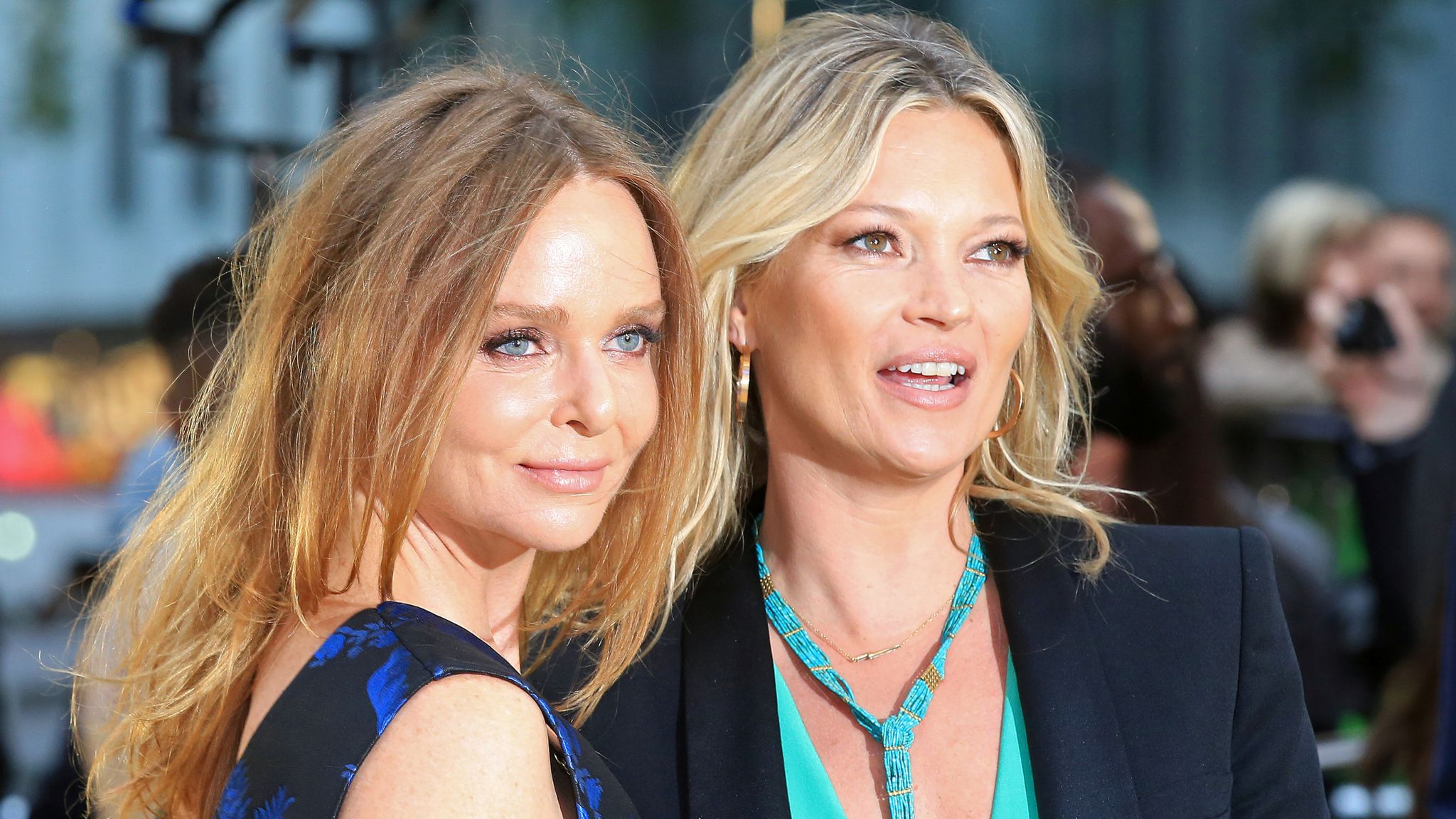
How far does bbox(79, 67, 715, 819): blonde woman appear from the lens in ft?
4.62

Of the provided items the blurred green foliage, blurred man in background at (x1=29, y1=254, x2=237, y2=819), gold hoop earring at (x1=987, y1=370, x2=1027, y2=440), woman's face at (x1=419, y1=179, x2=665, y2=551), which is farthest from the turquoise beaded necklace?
the blurred green foliage

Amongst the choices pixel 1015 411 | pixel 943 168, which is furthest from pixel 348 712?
pixel 1015 411

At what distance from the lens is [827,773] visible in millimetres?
1885

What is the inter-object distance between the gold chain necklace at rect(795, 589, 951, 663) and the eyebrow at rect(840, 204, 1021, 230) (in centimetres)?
53

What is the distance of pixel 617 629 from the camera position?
1896mm

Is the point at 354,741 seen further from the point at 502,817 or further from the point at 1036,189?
the point at 1036,189

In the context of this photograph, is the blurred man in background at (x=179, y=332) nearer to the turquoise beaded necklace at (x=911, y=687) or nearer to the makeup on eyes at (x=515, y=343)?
the turquoise beaded necklace at (x=911, y=687)

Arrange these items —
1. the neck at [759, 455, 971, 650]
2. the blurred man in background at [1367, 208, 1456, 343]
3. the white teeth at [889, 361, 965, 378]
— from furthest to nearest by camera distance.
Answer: the blurred man in background at [1367, 208, 1456, 343], the neck at [759, 455, 971, 650], the white teeth at [889, 361, 965, 378]

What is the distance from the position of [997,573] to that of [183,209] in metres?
3.19

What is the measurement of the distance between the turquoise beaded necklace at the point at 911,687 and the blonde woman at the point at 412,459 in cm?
39

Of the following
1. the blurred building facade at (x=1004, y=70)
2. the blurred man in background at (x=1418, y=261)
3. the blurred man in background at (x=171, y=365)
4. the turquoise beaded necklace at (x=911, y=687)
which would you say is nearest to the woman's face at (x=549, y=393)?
the turquoise beaded necklace at (x=911, y=687)

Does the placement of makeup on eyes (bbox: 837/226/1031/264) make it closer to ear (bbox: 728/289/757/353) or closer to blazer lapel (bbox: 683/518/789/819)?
ear (bbox: 728/289/757/353)

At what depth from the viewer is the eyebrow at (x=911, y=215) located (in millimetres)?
1908

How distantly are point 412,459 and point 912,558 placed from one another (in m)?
0.81
